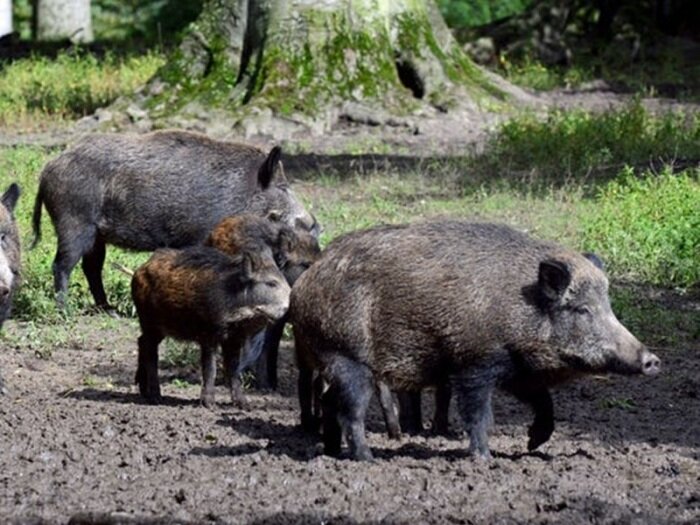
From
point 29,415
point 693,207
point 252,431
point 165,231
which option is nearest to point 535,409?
point 252,431

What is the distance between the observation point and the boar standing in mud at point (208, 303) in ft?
25.4

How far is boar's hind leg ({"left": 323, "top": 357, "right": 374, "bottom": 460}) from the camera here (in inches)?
262

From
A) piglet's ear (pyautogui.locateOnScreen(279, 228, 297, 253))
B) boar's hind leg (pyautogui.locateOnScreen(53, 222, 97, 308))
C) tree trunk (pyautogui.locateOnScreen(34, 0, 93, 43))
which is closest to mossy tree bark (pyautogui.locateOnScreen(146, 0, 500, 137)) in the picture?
boar's hind leg (pyautogui.locateOnScreen(53, 222, 97, 308))

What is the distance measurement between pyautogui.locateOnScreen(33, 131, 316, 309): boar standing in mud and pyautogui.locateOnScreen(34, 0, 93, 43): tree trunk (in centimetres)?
1763

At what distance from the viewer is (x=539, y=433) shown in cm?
687

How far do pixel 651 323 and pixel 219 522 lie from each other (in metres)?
4.70

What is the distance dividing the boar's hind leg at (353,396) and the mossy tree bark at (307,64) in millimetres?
9408

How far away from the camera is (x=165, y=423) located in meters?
7.34

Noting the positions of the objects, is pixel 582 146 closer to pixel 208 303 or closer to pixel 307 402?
pixel 208 303

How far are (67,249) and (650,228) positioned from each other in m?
4.14

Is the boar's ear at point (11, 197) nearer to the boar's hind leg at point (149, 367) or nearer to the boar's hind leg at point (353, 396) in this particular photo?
the boar's hind leg at point (149, 367)

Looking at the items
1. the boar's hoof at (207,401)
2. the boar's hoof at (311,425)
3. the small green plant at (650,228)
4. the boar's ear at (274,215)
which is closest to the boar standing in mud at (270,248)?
the boar's hoof at (207,401)

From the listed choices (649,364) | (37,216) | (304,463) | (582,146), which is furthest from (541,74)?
(304,463)

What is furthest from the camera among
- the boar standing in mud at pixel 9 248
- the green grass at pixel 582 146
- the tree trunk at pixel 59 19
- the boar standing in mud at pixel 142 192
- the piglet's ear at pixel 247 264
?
the tree trunk at pixel 59 19
